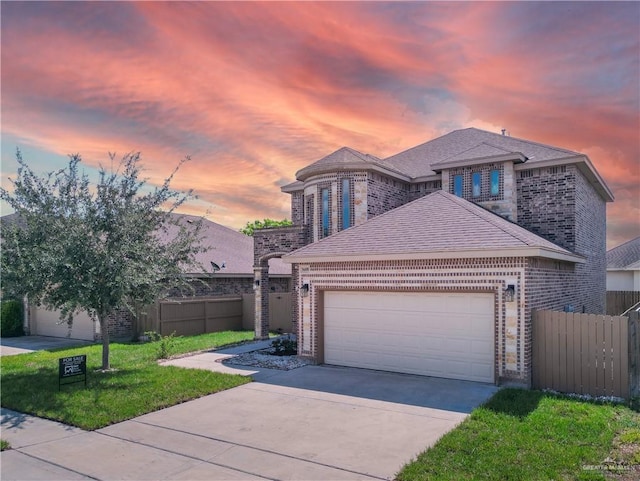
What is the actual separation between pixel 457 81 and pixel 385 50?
115 inches

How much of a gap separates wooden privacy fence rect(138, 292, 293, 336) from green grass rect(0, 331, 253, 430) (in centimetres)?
390

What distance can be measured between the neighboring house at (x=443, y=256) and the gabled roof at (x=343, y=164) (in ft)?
0.18

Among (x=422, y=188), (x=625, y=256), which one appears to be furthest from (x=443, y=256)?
(x=625, y=256)

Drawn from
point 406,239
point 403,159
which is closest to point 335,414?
point 406,239

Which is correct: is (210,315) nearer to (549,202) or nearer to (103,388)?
(103,388)

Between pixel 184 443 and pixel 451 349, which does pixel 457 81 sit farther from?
pixel 184 443

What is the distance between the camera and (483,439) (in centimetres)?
688

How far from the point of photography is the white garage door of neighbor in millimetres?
18995

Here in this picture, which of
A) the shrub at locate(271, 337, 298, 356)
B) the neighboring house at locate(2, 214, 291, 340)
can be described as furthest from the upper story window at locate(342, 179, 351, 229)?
the neighboring house at locate(2, 214, 291, 340)

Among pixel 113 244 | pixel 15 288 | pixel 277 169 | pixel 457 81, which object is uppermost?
pixel 457 81

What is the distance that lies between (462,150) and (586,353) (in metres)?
11.3

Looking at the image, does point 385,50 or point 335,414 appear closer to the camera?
point 335,414

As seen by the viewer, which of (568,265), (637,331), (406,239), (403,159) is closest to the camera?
(637,331)

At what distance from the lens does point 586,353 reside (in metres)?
9.79
